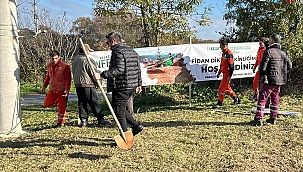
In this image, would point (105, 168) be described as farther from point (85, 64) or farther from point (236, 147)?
point (85, 64)

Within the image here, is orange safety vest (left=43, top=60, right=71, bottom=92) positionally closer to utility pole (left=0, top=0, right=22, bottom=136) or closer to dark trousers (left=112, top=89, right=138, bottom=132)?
utility pole (left=0, top=0, right=22, bottom=136)

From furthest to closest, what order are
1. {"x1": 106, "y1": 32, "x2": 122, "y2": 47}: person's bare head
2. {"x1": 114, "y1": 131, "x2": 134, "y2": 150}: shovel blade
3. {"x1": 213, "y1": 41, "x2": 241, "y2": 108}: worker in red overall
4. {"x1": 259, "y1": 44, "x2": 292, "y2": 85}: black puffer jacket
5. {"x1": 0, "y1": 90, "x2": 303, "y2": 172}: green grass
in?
{"x1": 213, "y1": 41, "x2": 241, "y2": 108}: worker in red overall, {"x1": 259, "y1": 44, "x2": 292, "y2": 85}: black puffer jacket, {"x1": 106, "y1": 32, "x2": 122, "y2": 47}: person's bare head, {"x1": 114, "y1": 131, "x2": 134, "y2": 150}: shovel blade, {"x1": 0, "y1": 90, "x2": 303, "y2": 172}: green grass

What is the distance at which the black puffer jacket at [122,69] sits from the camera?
5418 millimetres

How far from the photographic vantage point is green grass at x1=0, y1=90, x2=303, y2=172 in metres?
4.91

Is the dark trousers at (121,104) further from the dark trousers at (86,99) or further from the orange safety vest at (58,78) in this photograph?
the orange safety vest at (58,78)

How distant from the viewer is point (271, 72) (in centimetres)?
678

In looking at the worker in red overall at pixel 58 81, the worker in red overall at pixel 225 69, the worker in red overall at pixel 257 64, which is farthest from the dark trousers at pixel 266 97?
the worker in red overall at pixel 58 81

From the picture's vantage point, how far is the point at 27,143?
20.7ft

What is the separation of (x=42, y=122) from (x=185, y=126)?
383 cm

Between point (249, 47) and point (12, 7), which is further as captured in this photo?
point (249, 47)

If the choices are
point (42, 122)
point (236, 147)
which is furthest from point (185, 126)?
point (42, 122)

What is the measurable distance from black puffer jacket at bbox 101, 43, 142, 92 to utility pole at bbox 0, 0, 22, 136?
260 cm

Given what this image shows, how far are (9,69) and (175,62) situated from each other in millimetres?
4551

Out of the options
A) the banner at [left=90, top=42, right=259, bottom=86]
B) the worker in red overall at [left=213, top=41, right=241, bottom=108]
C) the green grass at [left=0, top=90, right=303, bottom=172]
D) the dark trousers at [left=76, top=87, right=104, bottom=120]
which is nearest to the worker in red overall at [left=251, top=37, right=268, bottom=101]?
the worker in red overall at [left=213, top=41, right=241, bottom=108]
